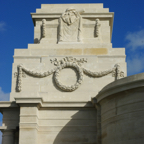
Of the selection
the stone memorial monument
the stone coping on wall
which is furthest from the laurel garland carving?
the stone coping on wall

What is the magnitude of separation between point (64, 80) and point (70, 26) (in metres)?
4.40

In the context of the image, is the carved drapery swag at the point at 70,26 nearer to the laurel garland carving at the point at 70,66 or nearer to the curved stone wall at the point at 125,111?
the laurel garland carving at the point at 70,66

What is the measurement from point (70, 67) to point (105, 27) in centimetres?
475

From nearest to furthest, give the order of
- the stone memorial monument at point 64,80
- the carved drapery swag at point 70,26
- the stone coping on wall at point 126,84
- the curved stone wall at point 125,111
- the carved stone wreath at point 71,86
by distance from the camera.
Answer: the curved stone wall at point 125,111
the stone coping on wall at point 126,84
the stone memorial monument at point 64,80
the carved stone wreath at point 71,86
the carved drapery swag at point 70,26

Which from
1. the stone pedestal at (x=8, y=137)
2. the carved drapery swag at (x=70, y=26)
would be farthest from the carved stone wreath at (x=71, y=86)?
the stone pedestal at (x=8, y=137)

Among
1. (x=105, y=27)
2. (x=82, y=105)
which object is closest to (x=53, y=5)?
(x=105, y=27)

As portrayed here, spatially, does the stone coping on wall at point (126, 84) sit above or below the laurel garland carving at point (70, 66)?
below

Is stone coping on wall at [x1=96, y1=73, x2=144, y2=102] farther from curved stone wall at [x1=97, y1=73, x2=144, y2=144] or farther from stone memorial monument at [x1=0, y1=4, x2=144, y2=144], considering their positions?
stone memorial monument at [x1=0, y1=4, x2=144, y2=144]

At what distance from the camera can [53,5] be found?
28.5 metres

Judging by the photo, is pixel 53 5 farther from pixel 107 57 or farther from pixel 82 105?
pixel 82 105

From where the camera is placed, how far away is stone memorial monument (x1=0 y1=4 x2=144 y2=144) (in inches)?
904

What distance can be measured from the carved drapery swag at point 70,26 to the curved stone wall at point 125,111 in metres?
7.00

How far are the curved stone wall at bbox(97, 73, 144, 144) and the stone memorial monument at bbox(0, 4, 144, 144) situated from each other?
0.22 m

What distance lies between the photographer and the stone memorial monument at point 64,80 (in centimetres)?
2297
